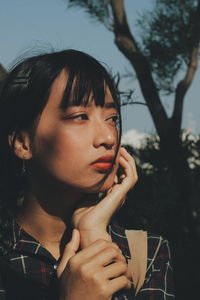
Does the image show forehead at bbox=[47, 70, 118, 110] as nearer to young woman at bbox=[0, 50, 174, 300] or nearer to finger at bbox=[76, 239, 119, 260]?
young woman at bbox=[0, 50, 174, 300]

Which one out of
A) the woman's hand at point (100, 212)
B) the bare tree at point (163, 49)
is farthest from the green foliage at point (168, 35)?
the woman's hand at point (100, 212)

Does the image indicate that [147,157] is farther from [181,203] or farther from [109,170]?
[109,170]

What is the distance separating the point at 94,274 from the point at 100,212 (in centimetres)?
38

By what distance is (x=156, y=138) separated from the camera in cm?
673

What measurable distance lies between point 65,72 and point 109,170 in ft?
1.59

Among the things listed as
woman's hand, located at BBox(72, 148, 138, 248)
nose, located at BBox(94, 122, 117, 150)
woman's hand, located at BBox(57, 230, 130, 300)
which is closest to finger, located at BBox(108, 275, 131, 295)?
woman's hand, located at BBox(57, 230, 130, 300)

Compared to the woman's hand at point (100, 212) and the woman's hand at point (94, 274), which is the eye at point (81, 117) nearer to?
the woman's hand at point (100, 212)

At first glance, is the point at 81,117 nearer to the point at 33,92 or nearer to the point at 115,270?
the point at 33,92

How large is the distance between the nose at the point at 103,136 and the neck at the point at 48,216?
0.28 meters

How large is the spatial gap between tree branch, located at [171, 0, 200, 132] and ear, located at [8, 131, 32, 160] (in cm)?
358

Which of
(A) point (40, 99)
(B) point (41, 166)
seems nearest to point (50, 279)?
(B) point (41, 166)

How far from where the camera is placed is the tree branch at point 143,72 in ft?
19.7

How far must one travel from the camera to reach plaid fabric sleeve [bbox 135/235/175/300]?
8.54ft

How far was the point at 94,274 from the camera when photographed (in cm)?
218
